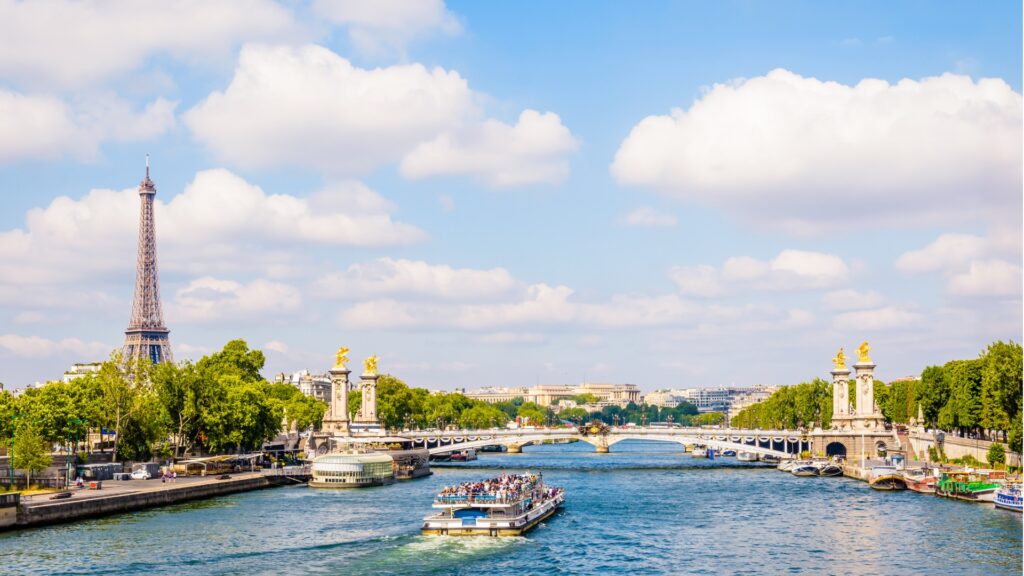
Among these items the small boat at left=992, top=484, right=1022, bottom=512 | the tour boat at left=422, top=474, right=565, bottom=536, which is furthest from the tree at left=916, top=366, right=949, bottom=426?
the tour boat at left=422, top=474, right=565, bottom=536

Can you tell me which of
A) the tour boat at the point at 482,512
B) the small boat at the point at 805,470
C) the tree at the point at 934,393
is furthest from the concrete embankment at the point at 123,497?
the tree at the point at 934,393

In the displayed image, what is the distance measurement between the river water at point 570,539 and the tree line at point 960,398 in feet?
28.8

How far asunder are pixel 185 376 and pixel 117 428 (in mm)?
10815

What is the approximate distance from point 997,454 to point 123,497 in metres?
55.6

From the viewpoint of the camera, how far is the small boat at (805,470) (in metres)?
102

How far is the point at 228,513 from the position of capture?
209 ft

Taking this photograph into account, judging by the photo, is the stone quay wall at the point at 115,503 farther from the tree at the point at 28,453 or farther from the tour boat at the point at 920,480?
the tour boat at the point at 920,480

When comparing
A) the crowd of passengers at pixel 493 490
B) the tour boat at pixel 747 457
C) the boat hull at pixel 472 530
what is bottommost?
the tour boat at pixel 747 457

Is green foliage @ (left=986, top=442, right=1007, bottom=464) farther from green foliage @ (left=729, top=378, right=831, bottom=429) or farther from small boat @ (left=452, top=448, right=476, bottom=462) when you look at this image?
small boat @ (left=452, top=448, right=476, bottom=462)

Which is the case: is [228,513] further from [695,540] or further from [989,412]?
[989,412]

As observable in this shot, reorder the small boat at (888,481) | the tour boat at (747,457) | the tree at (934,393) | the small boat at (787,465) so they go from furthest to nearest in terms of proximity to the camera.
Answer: the tour boat at (747,457) < the small boat at (787,465) < the tree at (934,393) < the small boat at (888,481)

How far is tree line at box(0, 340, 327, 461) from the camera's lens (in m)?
72.2

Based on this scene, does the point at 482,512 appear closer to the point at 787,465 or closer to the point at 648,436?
the point at 787,465

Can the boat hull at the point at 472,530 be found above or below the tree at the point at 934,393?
below
